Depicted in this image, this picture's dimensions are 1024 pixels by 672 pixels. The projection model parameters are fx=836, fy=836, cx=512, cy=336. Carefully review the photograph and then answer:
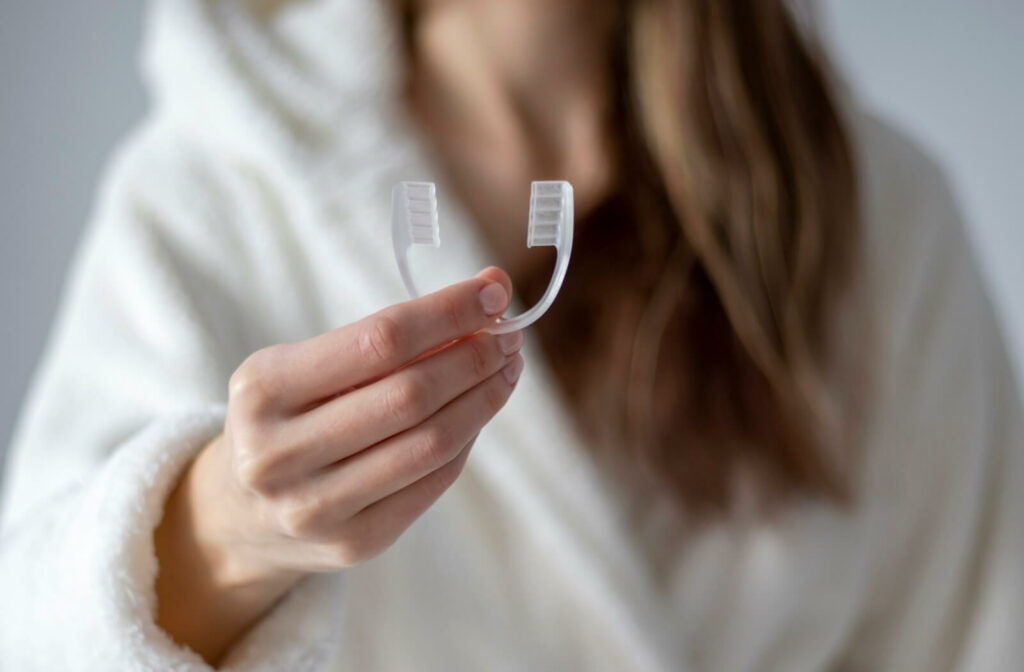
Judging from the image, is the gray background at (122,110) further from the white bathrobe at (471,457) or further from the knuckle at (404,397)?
the knuckle at (404,397)

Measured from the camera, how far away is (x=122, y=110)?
0.82 meters

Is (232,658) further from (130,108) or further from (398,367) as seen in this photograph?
(130,108)

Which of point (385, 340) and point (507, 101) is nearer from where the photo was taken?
point (385, 340)

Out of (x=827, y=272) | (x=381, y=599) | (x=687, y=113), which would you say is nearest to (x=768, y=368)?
(x=827, y=272)

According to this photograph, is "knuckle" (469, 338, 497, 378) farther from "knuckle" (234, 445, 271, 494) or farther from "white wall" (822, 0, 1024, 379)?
"white wall" (822, 0, 1024, 379)

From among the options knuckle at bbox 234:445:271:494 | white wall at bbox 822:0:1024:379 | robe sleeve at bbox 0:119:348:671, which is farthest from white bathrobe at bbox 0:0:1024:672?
white wall at bbox 822:0:1024:379

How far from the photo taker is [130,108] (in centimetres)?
83

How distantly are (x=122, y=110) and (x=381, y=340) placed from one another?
2.21 ft

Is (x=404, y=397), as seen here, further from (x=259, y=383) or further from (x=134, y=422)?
(x=134, y=422)

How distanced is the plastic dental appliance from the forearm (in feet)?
0.47

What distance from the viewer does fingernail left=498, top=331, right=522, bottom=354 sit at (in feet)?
0.99

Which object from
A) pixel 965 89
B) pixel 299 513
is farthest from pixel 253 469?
pixel 965 89

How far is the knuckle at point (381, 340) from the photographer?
0.28 metres

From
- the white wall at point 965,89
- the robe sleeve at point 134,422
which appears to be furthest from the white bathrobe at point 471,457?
the white wall at point 965,89
